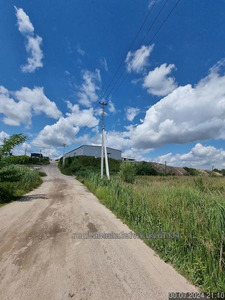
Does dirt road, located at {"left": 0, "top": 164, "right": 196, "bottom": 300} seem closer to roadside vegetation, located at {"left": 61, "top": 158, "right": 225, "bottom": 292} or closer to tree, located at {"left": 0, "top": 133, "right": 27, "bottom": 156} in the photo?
roadside vegetation, located at {"left": 61, "top": 158, "right": 225, "bottom": 292}

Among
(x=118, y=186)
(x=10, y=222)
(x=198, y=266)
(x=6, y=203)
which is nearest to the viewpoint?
(x=198, y=266)

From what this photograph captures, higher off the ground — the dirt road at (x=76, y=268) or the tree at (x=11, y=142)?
the tree at (x=11, y=142)

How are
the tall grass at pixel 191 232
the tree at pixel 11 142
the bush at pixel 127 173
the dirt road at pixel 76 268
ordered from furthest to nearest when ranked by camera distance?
1. the bush at pixel 127 173
2. the tree at pixel 11 142
3. the tall grass at pixel 191 232
4. the dirt road at pixel 76 268

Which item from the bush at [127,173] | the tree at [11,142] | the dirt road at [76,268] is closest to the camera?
the dirt road at [76,268]

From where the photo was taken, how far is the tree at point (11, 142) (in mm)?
7548

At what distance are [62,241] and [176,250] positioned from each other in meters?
2.49

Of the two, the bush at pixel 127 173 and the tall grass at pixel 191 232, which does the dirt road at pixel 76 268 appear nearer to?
the tall grass at pixel 191 232

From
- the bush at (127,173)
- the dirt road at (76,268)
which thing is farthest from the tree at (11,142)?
the bush at (127,173)

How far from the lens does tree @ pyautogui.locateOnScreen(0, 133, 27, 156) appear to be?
755 centimetres

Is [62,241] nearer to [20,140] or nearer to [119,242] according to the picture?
[119,242]

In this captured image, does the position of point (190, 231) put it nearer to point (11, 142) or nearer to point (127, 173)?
point (11, 142)

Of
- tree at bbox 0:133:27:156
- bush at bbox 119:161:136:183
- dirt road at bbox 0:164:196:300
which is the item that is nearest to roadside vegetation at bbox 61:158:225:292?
dirt road at bbox 0:164:196:300

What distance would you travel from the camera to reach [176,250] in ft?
9.96

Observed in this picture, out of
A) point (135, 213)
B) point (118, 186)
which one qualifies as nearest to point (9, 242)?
point (135, 213)
